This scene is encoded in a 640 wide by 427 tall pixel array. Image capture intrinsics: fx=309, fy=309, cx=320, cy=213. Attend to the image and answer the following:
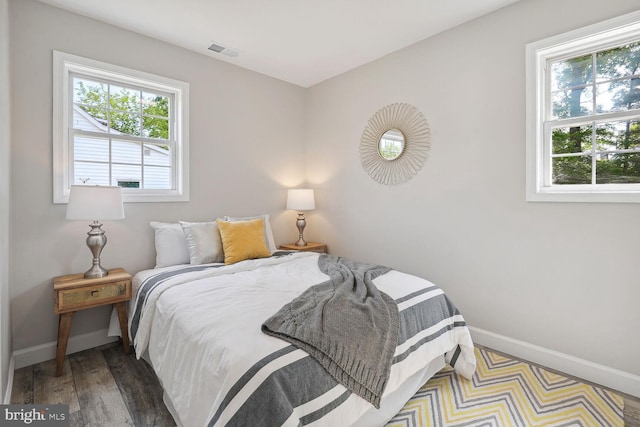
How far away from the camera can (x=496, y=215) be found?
8.14 ft

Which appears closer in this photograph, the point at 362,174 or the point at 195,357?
the point at 195,357

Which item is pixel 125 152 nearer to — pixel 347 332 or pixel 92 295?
pixel 92 295

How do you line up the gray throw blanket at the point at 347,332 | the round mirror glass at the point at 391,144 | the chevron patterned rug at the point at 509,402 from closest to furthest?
the gray throw blanket at the point at 347,332, the chevron patterned rug at the point at 509,402, the round mirror glass at the point at 391,144

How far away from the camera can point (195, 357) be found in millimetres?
1377

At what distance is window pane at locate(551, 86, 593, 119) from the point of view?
7.11 ft

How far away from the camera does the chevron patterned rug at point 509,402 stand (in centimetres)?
169

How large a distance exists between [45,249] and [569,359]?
3.90m

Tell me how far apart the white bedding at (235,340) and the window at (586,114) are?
4.25 ft

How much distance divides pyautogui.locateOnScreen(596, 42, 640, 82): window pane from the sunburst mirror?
123 centimetres

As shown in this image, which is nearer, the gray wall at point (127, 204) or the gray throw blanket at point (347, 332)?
the gray throw blanket at point (347, 332)

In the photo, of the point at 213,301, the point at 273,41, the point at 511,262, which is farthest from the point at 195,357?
the point at 273,41

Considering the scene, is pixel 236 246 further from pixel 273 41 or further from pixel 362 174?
pixel 273 41

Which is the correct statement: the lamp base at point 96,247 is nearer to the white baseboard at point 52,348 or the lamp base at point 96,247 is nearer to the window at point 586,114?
the white baseboard at point 52,348

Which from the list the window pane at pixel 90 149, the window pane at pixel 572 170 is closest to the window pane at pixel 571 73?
the window pane at pixel 572 170
